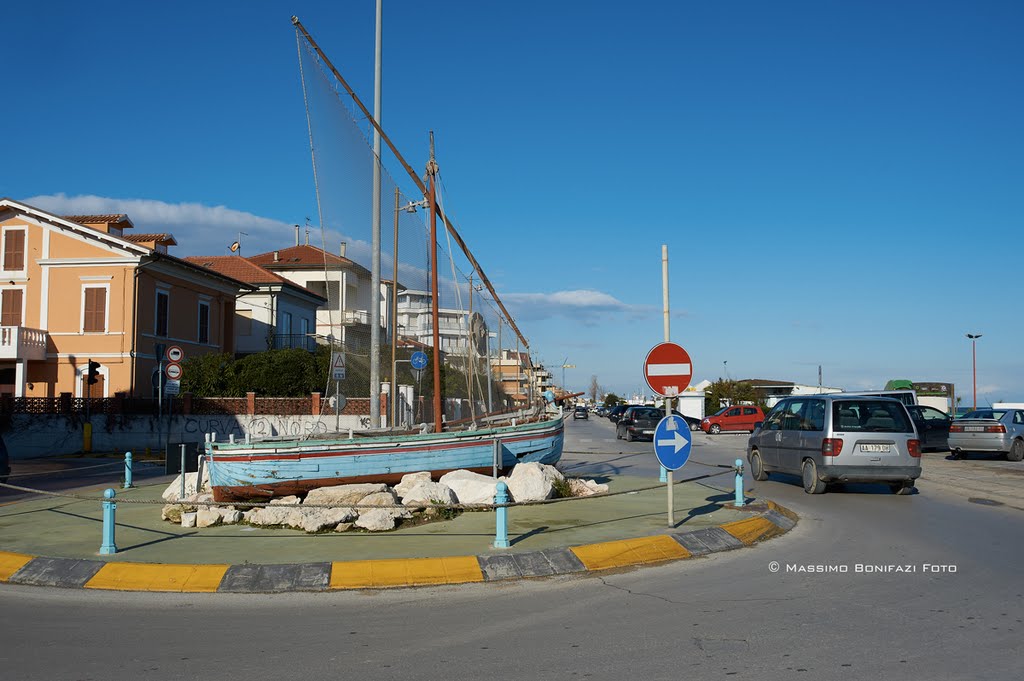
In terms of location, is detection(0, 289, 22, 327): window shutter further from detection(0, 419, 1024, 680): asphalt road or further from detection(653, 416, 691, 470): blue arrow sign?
detection(653, 416, 691, 470): blue arrow sign

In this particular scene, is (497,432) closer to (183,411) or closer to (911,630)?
(911,630)

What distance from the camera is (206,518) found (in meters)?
11.3

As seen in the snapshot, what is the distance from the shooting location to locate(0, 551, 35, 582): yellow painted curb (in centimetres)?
866

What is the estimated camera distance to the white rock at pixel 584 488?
45.3ft

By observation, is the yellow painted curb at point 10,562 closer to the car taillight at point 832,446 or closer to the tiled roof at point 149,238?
the car taillight at point 832,446

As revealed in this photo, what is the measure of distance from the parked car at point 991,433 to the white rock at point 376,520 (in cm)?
2008

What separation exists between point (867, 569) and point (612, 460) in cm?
1536

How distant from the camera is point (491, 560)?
8.45 metres

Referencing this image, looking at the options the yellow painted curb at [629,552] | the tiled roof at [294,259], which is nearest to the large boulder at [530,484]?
the yellow painted curb at [629,552]

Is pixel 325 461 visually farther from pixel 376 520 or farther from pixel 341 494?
pixel 376 520

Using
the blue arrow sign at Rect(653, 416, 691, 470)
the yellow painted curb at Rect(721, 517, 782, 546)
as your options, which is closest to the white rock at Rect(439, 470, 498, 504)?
the blue arrow sign at Rect(653, 416, 691, 470)

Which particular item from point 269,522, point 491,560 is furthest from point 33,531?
point 491,560

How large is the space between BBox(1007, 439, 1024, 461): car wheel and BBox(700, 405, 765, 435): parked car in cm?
1942

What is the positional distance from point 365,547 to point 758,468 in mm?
10077
